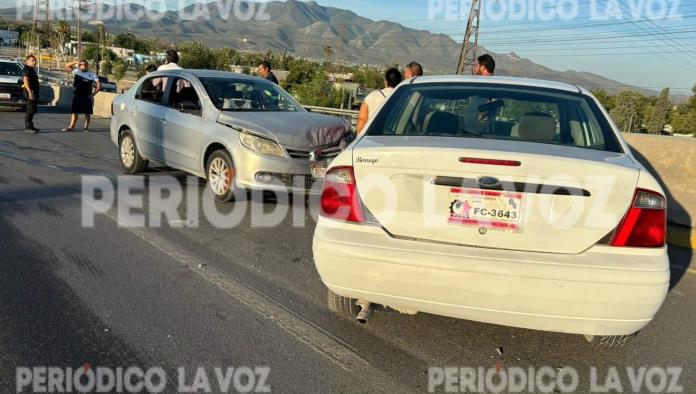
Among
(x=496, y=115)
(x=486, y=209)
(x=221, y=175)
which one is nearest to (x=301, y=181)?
(x=221, y=175)

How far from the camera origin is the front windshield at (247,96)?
7773 mm

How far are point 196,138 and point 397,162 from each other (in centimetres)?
483

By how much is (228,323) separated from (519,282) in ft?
6.04

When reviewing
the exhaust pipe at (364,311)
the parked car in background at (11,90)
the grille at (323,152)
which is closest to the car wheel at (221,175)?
the grille at (323,152)

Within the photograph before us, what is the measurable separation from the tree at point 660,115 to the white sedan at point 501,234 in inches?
2207

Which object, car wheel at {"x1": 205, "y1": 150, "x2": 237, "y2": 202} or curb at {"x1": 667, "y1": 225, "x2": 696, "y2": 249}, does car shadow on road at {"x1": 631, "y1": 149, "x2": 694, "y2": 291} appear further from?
car wheel at {"x1": 205, "y1": 150, "x2": 237, "y2": 202}

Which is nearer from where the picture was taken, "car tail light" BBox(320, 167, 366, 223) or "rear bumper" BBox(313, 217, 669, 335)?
"rear bumper" BBox(313, 217, 669, 335)

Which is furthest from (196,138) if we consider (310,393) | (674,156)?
(674,156)

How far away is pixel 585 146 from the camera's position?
11.8 ft

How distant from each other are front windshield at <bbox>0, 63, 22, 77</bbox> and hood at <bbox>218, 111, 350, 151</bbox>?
1619cm

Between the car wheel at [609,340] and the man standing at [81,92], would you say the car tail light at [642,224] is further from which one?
the man standing at [81,92]

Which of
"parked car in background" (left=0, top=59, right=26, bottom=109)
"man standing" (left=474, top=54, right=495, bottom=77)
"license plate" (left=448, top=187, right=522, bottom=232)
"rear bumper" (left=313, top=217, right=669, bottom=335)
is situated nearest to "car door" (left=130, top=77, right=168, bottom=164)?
"man standing" (left=474, top=54, right=495, bottom=77)

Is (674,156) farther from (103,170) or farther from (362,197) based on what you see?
(103,170)

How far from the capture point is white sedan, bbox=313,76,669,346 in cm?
296
